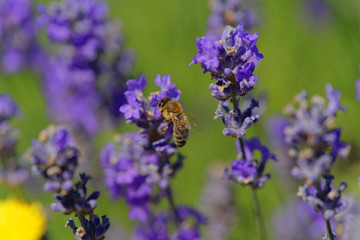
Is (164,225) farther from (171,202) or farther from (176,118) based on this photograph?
(176,118)

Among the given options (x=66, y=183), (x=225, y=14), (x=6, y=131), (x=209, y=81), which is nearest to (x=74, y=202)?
(x=66, y=183)

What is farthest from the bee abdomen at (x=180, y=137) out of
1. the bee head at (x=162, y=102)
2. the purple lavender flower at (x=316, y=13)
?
the purple lavender flower at (x=316, y=13)

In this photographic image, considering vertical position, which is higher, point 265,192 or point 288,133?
point 265,192

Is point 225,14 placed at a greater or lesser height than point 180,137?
greater

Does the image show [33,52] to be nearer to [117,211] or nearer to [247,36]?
[117,211]

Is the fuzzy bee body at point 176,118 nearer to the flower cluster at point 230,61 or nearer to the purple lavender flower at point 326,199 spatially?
the flower cluster at point 230,61

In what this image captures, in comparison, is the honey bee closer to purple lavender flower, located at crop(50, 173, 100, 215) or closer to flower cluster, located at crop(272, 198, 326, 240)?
purple lavender flower, located at crop(50, 173, 100, 215)

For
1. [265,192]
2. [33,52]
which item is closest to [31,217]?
[265,192]
